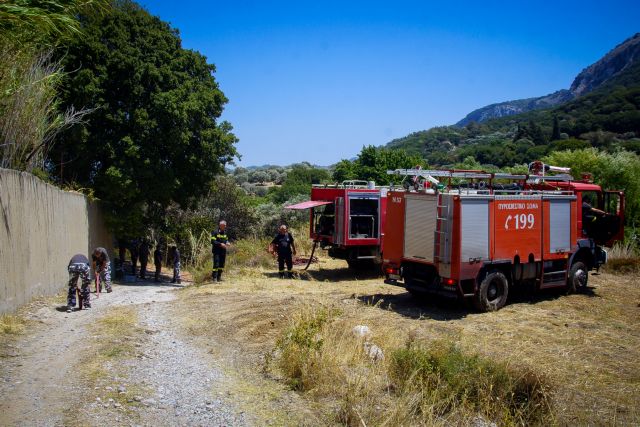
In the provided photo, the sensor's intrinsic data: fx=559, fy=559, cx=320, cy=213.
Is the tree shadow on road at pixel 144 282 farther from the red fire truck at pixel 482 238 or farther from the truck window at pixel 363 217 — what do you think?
the red fire truck at pixel 482 238

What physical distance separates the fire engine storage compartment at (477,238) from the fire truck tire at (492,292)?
0.16 meters

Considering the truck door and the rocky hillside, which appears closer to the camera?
the truck door

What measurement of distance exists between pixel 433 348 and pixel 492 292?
482cm

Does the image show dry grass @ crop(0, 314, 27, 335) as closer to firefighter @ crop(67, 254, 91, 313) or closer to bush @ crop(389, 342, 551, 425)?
firefighter @ crop(67, 254, 91, 313)

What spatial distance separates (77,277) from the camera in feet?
35.4

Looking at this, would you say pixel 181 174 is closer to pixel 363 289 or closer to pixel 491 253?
pixel 363 289

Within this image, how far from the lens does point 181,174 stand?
59.7 ft

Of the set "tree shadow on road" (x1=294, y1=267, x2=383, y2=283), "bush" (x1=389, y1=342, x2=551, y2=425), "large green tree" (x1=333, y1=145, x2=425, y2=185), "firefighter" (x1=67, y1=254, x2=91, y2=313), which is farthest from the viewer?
"large green tree" (x1=333, y1=145, x2=425, y2=185)

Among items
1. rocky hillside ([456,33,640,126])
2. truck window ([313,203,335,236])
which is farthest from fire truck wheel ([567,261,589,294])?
rocky hillside ([456,33,640,126])

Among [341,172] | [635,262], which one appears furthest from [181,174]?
[341,172]

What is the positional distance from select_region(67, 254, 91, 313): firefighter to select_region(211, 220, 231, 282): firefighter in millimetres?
4815

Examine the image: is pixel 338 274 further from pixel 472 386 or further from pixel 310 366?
pixel 472 386

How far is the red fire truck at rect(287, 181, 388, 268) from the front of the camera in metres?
16.4

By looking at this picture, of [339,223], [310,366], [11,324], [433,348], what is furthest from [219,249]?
[433,348]
